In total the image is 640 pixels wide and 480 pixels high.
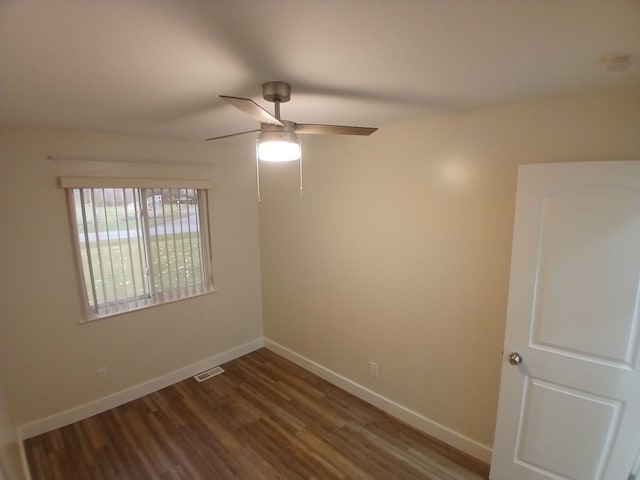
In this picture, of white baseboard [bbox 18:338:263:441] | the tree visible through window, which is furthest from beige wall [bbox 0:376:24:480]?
the tree visible through window

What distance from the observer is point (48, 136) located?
2.34 m

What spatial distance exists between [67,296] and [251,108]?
237 centimetres

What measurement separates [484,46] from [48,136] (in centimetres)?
294

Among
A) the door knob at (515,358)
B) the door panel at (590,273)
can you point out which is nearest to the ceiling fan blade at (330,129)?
the door panel at (590,273)

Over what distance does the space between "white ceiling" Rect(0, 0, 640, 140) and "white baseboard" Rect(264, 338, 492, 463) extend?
2353mm

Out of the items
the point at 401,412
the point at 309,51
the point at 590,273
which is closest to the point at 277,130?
the point at 309,51

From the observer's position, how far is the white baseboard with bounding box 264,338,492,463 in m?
2.23

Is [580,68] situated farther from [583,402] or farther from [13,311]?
[13,311]

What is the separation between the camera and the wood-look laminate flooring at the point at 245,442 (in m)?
2.13

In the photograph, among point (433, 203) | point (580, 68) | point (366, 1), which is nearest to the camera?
point (366, 1)

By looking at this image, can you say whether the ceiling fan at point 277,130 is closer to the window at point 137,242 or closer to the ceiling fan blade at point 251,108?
the ceiling fan blade at point 251,108

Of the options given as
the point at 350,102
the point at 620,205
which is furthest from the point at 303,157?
the point at 620,205

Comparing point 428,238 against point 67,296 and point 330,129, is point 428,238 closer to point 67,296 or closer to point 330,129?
point 330,129

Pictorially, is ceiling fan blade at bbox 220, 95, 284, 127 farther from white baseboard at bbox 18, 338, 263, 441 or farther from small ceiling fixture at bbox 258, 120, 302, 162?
white baseboard at bbox 18, 338, 263, 441
